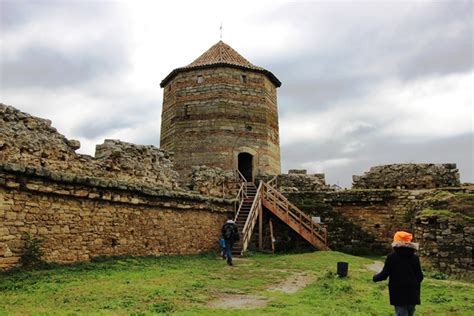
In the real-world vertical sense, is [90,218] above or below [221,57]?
below

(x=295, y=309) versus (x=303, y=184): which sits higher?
(x=303, y=184)

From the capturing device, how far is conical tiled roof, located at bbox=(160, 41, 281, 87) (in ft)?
80.0

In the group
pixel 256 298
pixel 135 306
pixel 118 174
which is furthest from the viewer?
pixel 118 174

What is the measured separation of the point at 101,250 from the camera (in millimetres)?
10219

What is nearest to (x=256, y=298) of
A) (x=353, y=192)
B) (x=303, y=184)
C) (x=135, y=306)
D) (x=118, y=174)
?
(x=135, y=306)

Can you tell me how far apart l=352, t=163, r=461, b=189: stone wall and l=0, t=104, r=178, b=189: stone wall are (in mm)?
10080

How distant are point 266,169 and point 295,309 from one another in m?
17.6

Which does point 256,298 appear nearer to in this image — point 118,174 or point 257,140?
point 118,174

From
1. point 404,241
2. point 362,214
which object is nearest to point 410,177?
point 362,214

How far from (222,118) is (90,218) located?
14228 millimetres

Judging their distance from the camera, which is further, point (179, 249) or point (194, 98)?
point (194, 98)

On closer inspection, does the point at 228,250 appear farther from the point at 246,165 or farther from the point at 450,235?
the point at 246,165

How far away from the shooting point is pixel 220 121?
925 inches

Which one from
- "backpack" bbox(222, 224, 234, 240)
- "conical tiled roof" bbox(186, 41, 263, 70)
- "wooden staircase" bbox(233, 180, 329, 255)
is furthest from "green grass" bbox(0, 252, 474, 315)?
"conical tiled roof" bbox(186, 41, 263, 70)
